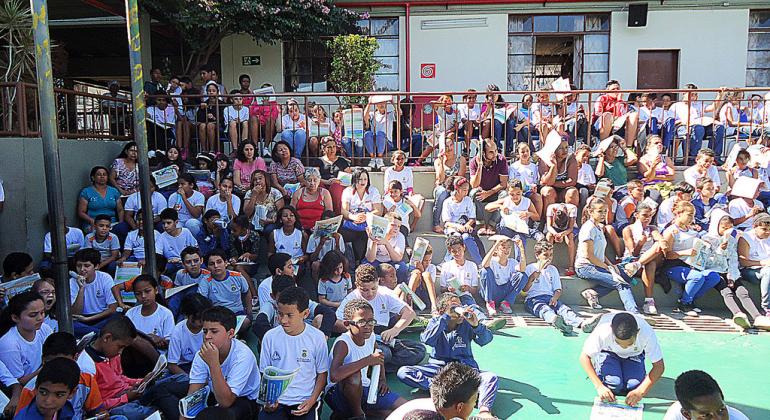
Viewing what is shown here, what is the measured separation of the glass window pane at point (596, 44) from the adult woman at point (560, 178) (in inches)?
192

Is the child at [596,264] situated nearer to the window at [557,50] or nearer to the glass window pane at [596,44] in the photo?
the window at [557,50]

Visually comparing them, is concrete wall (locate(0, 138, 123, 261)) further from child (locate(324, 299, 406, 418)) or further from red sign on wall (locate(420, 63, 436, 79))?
red sign on wall (locate(420, 63, 436, 79))

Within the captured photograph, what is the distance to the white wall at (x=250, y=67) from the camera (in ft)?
39.9

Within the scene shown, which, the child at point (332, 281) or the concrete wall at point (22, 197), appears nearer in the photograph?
the child at point (332, 281)

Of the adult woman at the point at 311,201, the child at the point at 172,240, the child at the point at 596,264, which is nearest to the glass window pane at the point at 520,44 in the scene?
the child at the point at 596,264

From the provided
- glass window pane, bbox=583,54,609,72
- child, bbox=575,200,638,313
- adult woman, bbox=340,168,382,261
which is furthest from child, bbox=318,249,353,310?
glass window pane, bbox=583,54,609,72

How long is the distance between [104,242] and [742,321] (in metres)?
6.70

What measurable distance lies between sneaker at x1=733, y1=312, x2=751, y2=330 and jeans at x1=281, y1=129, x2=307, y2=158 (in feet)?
19.4

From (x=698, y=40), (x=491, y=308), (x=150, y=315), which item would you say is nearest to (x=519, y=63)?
(x=698, y=40)

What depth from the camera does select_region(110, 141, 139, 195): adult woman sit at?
8047mm

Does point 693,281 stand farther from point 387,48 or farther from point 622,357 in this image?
point 387,48

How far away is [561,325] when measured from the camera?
6098 millimetres

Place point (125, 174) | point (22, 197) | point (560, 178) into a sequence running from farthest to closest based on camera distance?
point (125, 174), point (560, 178), point (22, 197)

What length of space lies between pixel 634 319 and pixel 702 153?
4.64 meters
